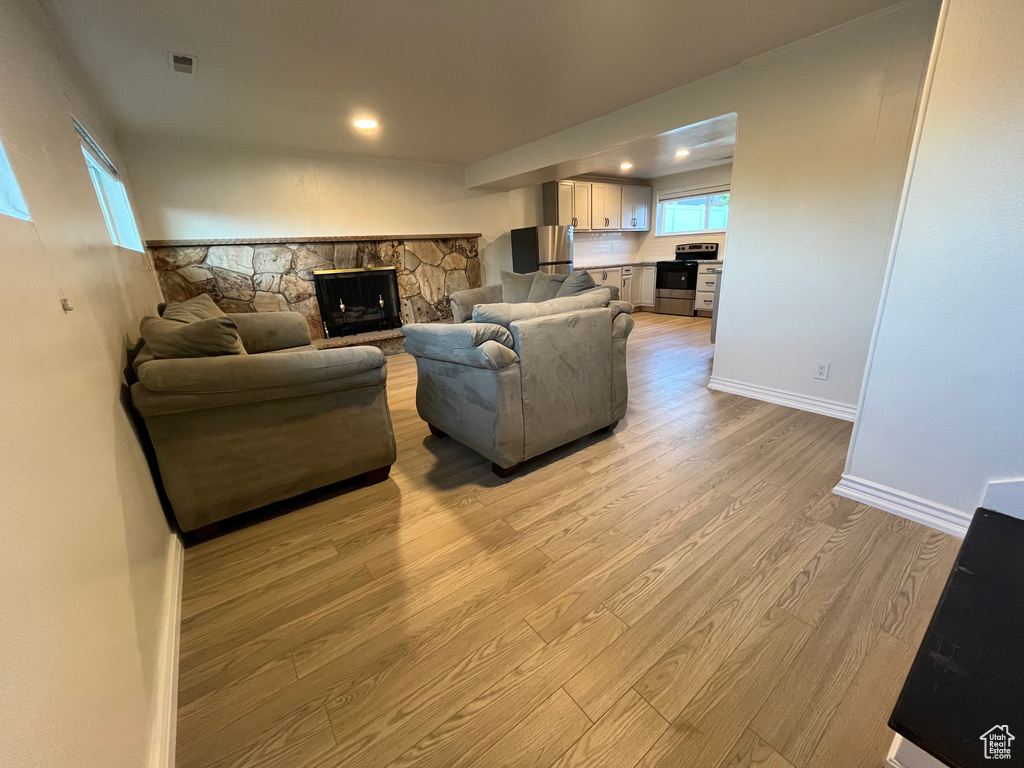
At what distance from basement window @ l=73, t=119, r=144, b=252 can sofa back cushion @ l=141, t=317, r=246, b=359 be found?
1.16 m

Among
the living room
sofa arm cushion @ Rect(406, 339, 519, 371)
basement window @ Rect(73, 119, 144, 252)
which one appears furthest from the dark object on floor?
basement window @ Rect(73, 119, 144, 252)

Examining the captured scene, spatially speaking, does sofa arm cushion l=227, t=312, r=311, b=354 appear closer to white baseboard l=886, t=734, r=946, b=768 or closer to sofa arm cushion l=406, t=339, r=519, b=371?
sofa arm cushion l=406, t=339, r=519, b=371

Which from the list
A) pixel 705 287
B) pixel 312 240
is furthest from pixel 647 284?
pixel 312 240

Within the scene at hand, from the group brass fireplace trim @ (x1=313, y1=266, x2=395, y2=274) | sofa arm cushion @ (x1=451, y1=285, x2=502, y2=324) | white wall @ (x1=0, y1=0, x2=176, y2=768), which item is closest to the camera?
white wall @ (x1=0, y1=0, x2=176, y2=768)

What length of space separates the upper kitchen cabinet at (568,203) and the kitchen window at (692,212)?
1648 mm

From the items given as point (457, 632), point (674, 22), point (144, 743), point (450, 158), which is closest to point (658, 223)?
point (450, 158)

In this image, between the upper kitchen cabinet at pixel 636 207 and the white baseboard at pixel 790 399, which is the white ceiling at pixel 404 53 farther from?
the upper kitchen cabinet at pixel 636 207

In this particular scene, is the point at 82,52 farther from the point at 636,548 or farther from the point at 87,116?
the point at 636,548

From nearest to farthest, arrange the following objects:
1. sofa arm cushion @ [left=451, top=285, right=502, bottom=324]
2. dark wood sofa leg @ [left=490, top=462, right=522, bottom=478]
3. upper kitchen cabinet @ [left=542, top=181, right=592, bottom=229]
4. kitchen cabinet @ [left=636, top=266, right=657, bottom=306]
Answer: dark wood sofa leg @ [left=490, top=462, right=522, bottom=478], sofa arm cushion @ [left=451, top=285, right=502, bottom=324], upper kitchen cabinet @ [left=542, top=181, right=592, bottom=229], kitchen cabinet @ [left=636, top=266, right=657, bottom=306]

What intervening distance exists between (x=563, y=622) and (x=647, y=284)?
6.57 metres

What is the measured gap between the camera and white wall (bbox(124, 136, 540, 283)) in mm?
3646

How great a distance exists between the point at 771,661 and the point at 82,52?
4003 millimetres

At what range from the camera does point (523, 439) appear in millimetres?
2010

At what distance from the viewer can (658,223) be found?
6.96 meters
